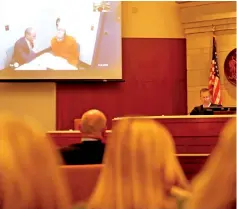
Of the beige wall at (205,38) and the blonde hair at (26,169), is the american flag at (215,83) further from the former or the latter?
the blonde hair at (26,169)

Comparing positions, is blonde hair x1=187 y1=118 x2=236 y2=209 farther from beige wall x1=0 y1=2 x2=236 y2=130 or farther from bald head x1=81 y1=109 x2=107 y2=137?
beige wall x1=0 y1=2 x2=236 y2=130

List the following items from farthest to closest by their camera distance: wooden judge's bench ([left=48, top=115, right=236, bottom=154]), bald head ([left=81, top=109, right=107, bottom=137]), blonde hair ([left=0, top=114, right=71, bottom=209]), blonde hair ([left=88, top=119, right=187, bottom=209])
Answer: wooden judge's bench ([left=48, top=115, right=236, bottom=154]), bald head ([left=81, top=109, right=107, bottom=137]), blonde hair ([left=88, top=119, right=187, bottom=209]), blonde hair ([left=0, top=114, right=71, bottom=209])

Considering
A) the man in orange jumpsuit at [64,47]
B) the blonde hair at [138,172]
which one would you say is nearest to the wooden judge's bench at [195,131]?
the blonde hair at [138,172]

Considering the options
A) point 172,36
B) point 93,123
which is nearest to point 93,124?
point 93,123

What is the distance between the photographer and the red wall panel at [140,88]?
7.61 m

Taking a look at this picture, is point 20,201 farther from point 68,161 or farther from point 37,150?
point 68,161

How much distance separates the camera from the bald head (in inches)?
128

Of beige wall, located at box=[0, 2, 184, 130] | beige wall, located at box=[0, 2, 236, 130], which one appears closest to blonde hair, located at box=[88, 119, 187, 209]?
beige wall, located at box=[0, 2, 236, 130]

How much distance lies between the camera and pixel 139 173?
1.64 m

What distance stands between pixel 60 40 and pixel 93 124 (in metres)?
4.25

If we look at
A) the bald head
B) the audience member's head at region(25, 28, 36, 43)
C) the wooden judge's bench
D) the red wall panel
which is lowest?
the wooden judge's bench

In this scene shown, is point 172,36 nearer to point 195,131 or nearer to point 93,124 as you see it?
point 195,131

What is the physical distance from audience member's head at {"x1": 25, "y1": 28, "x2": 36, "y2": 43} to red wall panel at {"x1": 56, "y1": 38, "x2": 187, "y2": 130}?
0.86 metres

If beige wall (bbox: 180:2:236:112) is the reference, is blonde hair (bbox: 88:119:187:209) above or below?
below
